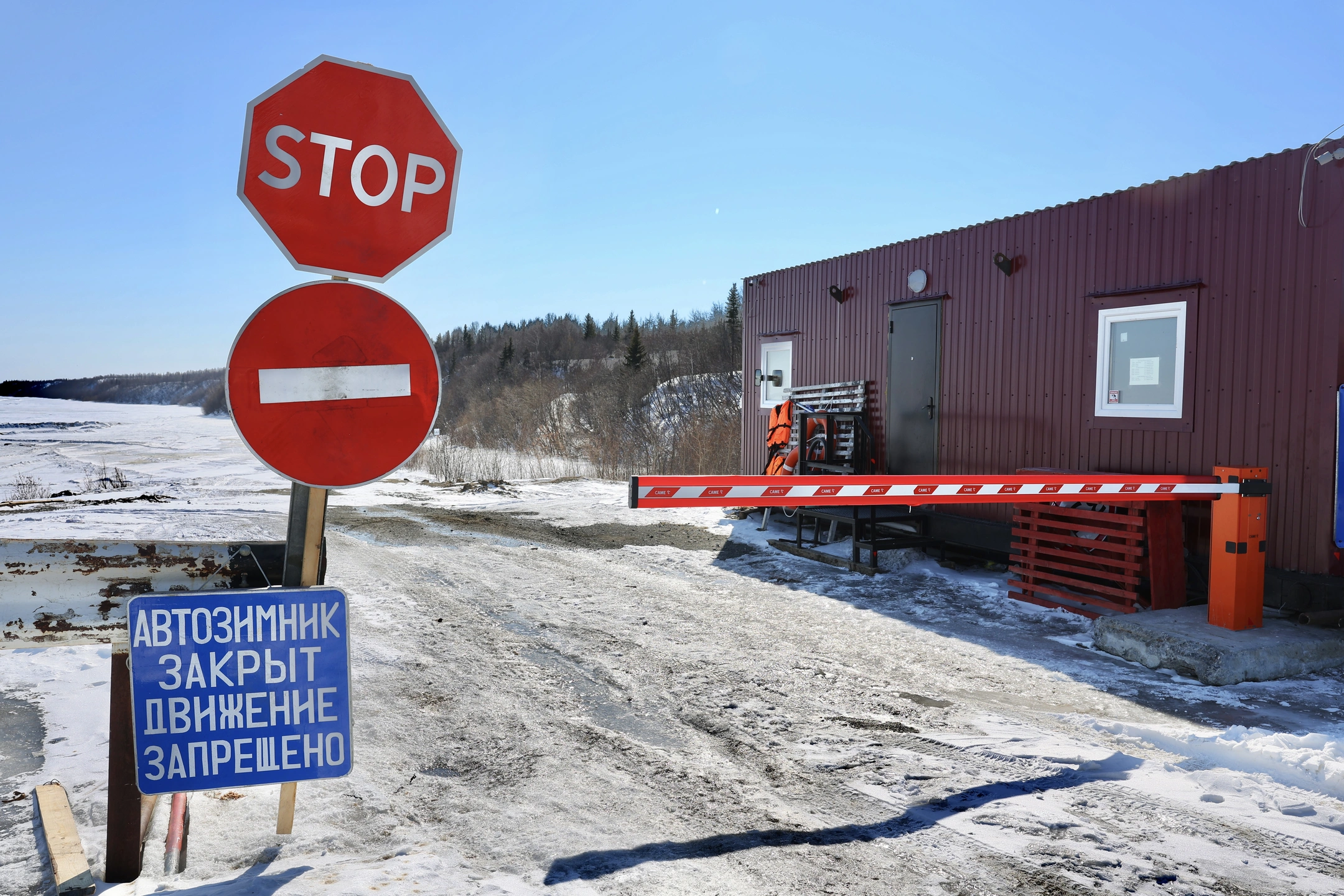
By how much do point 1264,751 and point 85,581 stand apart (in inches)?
193

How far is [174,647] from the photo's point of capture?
2.30 metres

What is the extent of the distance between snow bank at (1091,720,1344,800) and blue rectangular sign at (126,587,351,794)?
3.86 m

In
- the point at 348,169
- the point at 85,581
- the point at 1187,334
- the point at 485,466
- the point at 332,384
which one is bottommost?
the point at 485,466

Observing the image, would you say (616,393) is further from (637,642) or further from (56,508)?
(637,642)

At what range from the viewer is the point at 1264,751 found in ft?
13.0

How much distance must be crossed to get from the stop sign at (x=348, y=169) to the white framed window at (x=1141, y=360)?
7158 mm

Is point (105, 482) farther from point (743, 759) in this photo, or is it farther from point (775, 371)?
point (743, 759)

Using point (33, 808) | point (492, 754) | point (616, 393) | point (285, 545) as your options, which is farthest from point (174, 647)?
point (616, 393)

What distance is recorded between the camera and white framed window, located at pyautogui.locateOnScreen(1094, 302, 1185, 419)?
7.52 meters

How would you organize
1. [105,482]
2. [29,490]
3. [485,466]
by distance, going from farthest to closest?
[485,466]
[105,482]
[29,490]

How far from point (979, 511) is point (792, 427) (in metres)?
3.31

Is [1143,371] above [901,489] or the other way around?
above

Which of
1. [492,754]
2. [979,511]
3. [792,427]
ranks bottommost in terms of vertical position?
[492,754]

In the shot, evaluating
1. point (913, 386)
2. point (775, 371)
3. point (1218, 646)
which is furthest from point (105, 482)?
point (1218, 646)
